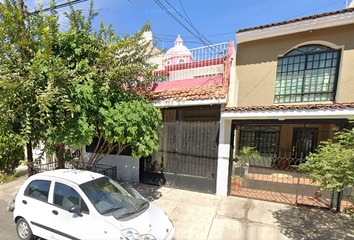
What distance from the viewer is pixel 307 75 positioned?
6641 millimetres

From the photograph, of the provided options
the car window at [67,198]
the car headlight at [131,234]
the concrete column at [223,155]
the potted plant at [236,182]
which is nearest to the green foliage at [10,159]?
the car window at [67,198]

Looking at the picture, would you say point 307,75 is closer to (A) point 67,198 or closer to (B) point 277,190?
(B) point 277,190

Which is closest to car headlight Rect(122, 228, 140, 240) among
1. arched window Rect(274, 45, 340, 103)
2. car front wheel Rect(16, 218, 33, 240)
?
car front wheel Rect(16, 218, 33, 240)

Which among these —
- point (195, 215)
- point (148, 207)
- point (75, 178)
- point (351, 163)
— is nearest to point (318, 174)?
point (351, 163)

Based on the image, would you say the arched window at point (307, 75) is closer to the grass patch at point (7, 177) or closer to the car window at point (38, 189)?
the car window at point (38, 189)

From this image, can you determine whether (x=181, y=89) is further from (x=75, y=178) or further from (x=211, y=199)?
(x=75, y=178)

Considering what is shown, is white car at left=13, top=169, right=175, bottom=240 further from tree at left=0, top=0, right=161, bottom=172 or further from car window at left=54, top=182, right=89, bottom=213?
tree at left=0, top=0, right=161, bottom=172

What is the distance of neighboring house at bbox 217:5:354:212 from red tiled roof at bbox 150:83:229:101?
0.54 m

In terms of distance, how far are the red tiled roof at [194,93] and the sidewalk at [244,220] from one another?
333 centimetres

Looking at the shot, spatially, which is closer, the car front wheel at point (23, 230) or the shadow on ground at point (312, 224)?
the car front wheel at point (23, 230)

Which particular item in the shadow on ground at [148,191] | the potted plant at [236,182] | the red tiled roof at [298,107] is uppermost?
the red tiled roof at [298,107]

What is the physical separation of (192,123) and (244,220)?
3.22 metres

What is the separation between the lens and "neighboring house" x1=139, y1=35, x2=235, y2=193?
18.0 feet

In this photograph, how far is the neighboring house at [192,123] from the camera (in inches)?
216
